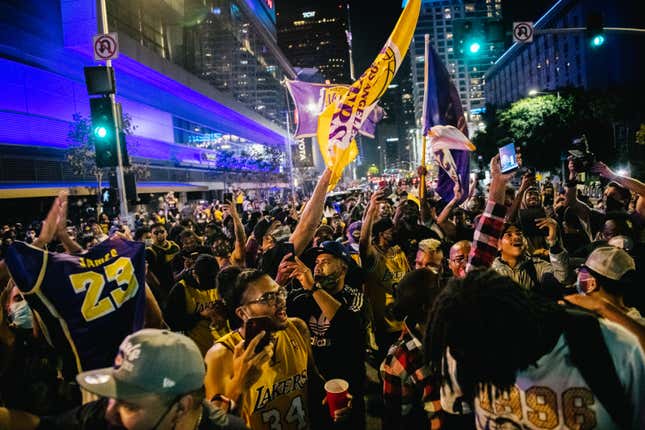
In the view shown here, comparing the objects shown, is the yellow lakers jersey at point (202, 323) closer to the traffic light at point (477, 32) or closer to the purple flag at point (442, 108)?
the purple flag at point (442, 108)

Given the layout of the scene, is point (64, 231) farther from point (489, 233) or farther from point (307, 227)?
point (489, 233)

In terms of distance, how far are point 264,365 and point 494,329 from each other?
148 cm

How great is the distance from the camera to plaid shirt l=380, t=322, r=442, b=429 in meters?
2.45

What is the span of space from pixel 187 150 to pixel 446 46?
148 metres

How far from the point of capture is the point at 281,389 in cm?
277

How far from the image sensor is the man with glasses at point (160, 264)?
19.1 feet

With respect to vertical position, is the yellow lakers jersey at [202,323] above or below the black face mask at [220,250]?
below

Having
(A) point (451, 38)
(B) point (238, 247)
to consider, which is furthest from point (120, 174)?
(A) point (451, 38)

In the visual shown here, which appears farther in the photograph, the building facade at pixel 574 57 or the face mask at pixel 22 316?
the building facade at pixel 574 57

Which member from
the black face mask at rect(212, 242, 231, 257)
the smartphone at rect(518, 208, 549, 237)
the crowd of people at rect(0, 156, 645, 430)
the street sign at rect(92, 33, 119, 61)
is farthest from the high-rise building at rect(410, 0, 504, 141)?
the crowd of people at rect(0, 156, 645, 430)

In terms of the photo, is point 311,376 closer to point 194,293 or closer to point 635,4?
point 194,293

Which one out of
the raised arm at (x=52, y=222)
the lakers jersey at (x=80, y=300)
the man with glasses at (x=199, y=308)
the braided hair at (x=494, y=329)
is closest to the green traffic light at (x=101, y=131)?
the raised arm at (x=52, y=222)

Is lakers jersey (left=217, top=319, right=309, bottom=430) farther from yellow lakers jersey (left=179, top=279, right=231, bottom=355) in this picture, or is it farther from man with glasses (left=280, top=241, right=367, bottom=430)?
yellow lakers jersey (left=179, top=279, right=231, bottom=355)

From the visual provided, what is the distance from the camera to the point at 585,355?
1741 millimetres
